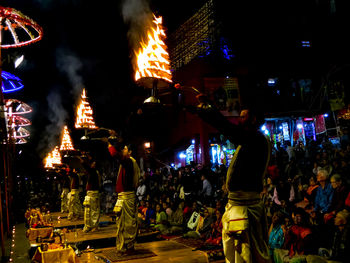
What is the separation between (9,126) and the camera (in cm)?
1477

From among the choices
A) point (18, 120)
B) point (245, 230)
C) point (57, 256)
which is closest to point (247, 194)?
point (245, 230)

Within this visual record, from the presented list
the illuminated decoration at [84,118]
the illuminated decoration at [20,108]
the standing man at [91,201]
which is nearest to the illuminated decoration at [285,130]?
the standing man at [91,201]

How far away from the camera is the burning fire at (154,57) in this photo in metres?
3.57

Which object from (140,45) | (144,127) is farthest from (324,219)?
(144,127)

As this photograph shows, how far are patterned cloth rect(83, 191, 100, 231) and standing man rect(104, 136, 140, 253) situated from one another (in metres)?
4.03

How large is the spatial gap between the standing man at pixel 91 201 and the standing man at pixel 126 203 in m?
4.05

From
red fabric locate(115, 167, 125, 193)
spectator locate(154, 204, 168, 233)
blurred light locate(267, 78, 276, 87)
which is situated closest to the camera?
red fabric locate(115, 167, 125, 193)

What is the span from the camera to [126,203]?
762 cm

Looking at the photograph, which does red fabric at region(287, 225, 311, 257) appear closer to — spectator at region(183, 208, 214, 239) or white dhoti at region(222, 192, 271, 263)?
spectator at region(183, 208, 214, 239)

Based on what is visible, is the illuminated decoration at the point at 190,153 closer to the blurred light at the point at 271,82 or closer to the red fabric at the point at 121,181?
the blurred light at the point at 271,82

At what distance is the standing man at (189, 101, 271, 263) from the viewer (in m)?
3.41

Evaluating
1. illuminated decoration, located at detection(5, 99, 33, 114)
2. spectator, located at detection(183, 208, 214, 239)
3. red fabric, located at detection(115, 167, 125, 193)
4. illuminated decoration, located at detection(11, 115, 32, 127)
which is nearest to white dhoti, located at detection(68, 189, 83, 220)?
illuminated decoration, located at detection(11, 115, 32, 127)

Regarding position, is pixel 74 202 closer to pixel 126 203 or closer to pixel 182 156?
pixel 126 203

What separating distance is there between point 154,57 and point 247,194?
1.95 m
